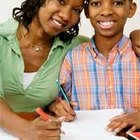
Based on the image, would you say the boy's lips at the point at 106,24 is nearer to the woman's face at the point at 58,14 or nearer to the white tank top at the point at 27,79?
the woman's face at the point at 58,14

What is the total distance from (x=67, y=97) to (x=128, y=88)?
0.20m

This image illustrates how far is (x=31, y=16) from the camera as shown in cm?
126

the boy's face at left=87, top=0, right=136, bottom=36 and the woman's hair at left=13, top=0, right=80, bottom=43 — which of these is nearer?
the boy's face at left=87, top=0, right=136, bottom=36

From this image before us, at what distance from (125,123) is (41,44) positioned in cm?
49

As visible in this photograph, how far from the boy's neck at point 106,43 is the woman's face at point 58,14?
0.11 m

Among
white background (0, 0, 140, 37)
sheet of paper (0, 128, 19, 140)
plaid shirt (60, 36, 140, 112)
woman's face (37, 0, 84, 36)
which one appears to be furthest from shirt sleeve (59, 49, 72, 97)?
white background (0, 0, 140, 37)

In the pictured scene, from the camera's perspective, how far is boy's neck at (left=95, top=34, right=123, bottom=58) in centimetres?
116

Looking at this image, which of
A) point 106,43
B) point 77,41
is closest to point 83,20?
point 77,41

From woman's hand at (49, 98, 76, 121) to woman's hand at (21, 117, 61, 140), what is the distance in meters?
0.14

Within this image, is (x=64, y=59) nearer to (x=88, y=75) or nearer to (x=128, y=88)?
(x=88, y=75)

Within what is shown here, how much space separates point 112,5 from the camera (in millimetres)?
1096

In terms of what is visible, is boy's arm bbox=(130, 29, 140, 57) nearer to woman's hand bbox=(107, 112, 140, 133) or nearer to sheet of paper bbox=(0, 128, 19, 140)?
woman's hand bbox=(107, 112, 140, 133)

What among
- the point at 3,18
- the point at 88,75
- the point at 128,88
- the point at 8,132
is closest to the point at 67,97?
the point at 88,75

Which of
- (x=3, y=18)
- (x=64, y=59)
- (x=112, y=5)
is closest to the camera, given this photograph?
(x=112, y=5)
